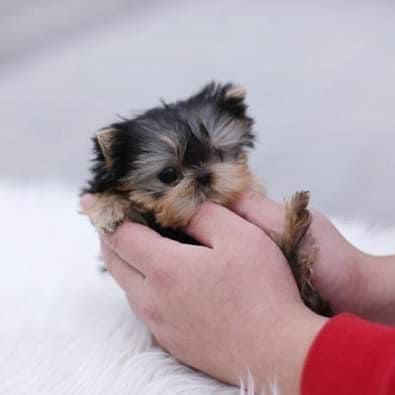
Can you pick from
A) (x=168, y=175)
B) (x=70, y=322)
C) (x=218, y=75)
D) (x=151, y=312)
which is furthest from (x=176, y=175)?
(x=218, y=75)

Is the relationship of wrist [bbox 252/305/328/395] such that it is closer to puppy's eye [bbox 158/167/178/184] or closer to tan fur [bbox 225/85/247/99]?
puppy's eye [bbox 158/167/178/184]

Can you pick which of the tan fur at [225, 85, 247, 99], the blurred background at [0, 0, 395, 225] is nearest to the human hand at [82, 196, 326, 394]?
the tan fur at [225, 85, 247, 99]

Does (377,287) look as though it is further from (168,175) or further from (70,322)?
(70,322)

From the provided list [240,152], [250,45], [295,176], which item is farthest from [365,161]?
[240,152]

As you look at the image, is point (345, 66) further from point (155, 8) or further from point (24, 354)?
point (24, 354)

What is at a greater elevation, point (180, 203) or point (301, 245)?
point (180, 203)

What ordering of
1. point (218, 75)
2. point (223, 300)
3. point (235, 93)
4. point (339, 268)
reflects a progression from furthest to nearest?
point (218, 75)
point (235, 93)
point (339, 268)
point (223, 300)

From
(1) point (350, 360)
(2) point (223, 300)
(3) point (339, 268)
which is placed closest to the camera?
(1) point (350, 360)

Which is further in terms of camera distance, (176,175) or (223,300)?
(176,175)
